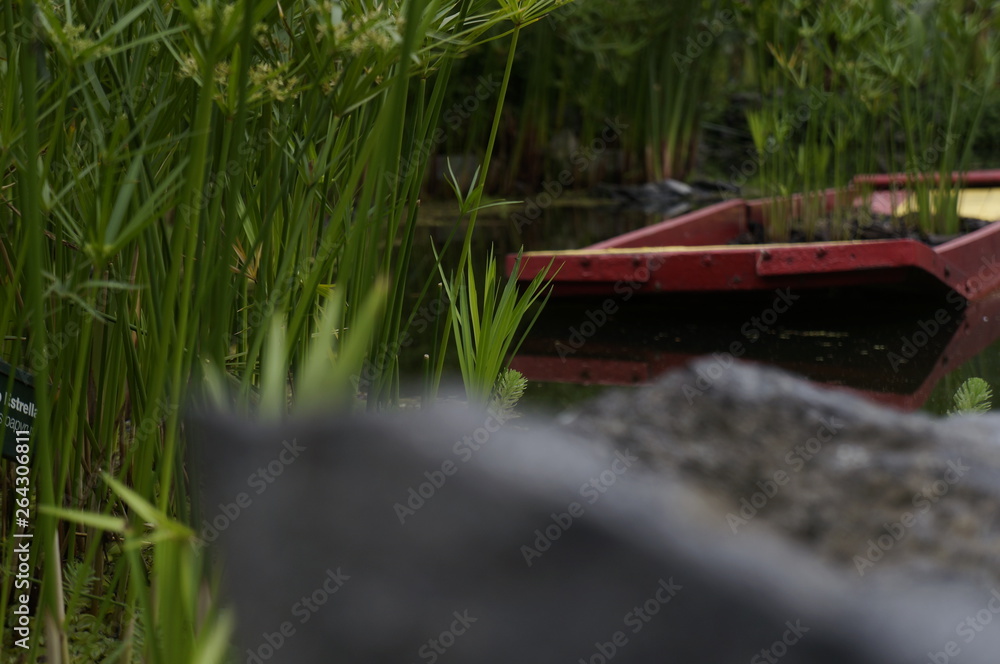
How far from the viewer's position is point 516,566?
539 mm

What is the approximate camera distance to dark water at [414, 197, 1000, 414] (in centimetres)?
265

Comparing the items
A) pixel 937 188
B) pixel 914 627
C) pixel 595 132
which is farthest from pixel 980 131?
pixel 914 627

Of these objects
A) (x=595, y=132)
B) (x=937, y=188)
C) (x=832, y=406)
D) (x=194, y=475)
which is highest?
(x=832, y=406)

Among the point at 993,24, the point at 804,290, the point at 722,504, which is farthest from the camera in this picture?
the point at 993,24

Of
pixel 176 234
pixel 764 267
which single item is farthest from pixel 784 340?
pixel 176 234

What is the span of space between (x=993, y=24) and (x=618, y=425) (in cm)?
347

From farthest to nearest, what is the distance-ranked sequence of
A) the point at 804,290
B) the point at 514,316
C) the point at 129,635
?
the point at 804,290 → the point at 514,316 → the point at 129,635

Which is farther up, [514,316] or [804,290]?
[514,316]

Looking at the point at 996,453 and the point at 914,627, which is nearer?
the point at 914,627

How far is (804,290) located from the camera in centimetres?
330

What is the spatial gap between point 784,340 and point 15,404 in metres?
2.38

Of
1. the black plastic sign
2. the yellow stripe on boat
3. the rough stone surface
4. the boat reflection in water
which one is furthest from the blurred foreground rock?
the yellow stripe on boat

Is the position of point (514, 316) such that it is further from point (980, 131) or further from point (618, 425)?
point (980, 131)

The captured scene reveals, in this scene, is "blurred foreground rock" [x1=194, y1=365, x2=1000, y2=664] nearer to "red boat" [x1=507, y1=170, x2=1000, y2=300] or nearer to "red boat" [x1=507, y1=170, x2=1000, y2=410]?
"red boat" [x1=507, y1=170, x2=1000, y2=410]
